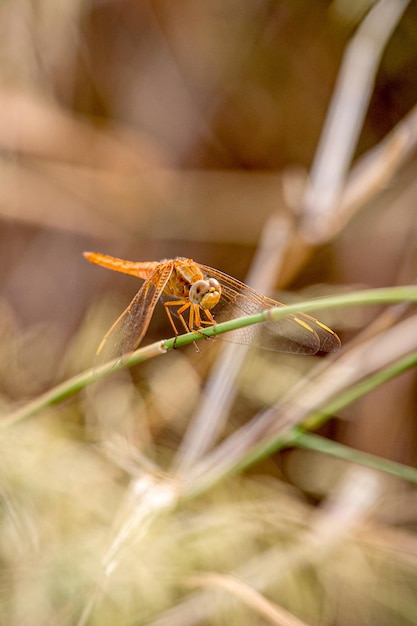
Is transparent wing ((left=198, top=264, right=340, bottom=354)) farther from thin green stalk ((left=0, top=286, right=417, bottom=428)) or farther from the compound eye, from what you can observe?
thin green stalk ((left=0, top=286, right=417, bottom=428))

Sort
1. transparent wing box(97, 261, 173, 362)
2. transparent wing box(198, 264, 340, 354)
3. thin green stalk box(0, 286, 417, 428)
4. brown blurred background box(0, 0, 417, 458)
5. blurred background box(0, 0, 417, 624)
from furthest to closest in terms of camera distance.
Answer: brown blurred background box(0, 0, 417, 458), blurred background box(0, 0, 417, 624), transparent wing box(198, 264, 340, 354), transparent wing box(97, 261, 173, 362), thin green stalk box(0, 286, 417, 428)

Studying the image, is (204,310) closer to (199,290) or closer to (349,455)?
(199,290)

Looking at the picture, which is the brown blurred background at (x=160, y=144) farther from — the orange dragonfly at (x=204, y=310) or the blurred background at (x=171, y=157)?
the orange dragonfly at (x=204, y=310)

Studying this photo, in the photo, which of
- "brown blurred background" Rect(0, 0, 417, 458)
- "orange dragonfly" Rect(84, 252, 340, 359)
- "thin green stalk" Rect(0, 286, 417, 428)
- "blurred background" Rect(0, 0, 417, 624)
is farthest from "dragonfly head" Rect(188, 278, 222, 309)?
"brown blurred background" Rect(0, 0, 417, 458)

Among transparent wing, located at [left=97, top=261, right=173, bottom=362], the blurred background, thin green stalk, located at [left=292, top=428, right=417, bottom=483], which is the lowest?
thin green stalk, located at [left=292, top=428, right=417, bottom=483]

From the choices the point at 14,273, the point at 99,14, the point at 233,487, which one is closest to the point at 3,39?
the point at 99,14

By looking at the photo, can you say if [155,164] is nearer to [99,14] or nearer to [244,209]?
[244,209]
